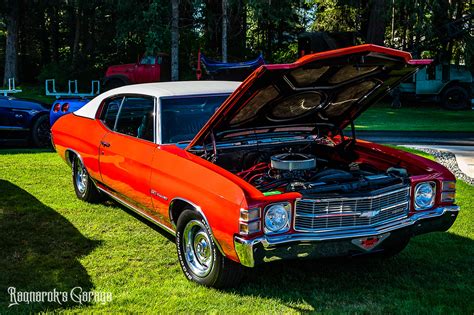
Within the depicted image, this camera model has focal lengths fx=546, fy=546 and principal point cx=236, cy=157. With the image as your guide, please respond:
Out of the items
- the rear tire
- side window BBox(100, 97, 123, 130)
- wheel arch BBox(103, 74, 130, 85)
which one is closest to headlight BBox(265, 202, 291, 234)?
the rear tire

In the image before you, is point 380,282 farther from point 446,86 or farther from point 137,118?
point 446,86

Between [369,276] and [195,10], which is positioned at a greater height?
[195,10]

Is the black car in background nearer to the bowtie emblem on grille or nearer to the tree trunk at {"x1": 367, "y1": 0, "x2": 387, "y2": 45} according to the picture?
the bowtie emblem on grille

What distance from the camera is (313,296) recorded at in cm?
403

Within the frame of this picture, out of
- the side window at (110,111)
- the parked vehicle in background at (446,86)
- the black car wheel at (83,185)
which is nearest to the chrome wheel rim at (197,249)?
the side window at (110,111)

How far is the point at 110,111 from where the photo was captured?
6.07m

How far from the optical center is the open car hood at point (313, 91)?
3.96 meters

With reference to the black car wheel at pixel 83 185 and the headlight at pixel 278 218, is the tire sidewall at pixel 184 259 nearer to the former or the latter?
the headlight at pixel 278 218

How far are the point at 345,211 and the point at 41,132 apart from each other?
27.7ft

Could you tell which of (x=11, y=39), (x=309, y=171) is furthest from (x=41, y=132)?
(x=11, y=39)

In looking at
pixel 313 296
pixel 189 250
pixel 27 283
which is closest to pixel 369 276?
pixel 313 296

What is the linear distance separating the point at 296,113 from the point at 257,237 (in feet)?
5.71

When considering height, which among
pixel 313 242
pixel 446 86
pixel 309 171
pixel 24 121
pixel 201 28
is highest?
pixel 201 28

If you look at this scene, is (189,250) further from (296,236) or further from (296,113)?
(296,113)
